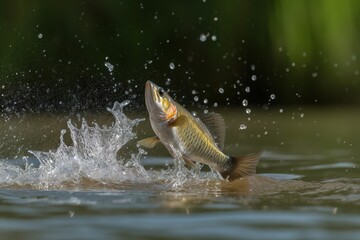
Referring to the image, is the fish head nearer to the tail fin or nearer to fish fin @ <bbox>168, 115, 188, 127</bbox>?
fish fin @ <bbox>168, 115, 188, 127</bbox>

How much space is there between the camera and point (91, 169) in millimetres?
5645

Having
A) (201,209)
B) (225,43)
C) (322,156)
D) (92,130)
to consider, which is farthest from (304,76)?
(201,209)

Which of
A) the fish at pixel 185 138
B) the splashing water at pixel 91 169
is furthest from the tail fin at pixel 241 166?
the splashing water at pixel 91 169

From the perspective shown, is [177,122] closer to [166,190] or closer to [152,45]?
[166,190]

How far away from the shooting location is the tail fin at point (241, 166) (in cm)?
522

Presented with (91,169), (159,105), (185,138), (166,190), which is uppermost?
(159,105)

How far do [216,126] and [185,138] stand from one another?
241 millimetres

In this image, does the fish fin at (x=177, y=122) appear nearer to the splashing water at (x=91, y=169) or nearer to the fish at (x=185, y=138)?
the fish at (x=185, y=138)

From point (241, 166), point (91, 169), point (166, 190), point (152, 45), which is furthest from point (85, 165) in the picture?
point (152, 45)

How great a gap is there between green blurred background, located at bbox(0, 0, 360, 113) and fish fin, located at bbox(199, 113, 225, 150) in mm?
4157

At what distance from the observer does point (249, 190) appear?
5.15 m

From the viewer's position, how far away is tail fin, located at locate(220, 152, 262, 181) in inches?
206

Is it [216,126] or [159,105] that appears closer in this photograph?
[159,105]

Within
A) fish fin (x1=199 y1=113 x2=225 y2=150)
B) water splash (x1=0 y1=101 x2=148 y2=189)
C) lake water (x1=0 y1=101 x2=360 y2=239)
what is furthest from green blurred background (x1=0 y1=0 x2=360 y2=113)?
fish fin (x1=199 y1=113 x2=225 y2=150)
